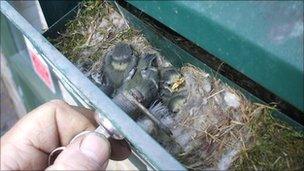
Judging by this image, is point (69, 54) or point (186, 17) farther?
point (69, 54)

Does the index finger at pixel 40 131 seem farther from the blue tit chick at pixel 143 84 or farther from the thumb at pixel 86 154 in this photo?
the thumb at pixel 86 154

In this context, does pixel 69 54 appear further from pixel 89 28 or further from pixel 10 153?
pixel 10 153

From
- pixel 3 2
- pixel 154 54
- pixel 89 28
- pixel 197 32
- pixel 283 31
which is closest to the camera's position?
pixel 283 31

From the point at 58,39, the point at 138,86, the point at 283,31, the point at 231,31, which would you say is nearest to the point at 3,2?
the point at 58,39

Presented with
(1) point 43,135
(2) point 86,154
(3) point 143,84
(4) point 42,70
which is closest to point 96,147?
(2) point 86,154

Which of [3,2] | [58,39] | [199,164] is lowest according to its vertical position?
[199,164]

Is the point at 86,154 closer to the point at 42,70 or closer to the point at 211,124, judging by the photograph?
the point at 211,124
